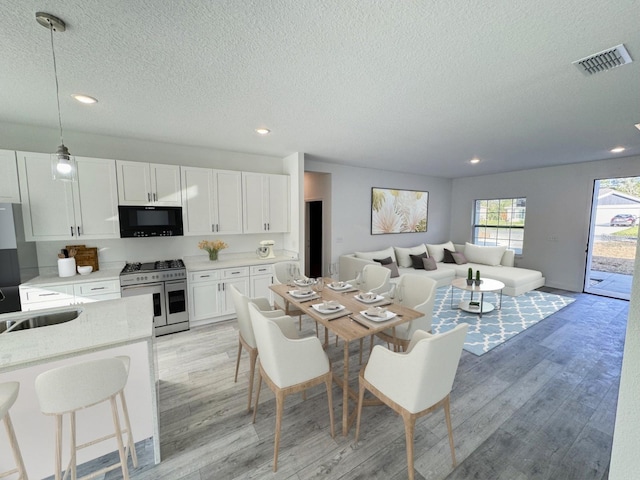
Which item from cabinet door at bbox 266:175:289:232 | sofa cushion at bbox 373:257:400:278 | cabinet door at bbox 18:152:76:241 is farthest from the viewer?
sofa cushion at bbox 373:257:400:278

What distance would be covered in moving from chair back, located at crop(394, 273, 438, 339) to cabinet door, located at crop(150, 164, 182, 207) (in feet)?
10.8

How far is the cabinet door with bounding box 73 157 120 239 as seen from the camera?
319 cm

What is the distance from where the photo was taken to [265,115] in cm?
271

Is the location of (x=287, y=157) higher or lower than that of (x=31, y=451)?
higher

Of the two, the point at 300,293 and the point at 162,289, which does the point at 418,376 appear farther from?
the point at 162,289

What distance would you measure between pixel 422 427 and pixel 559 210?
238 inches

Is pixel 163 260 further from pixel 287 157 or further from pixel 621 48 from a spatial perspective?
pixel 621 48

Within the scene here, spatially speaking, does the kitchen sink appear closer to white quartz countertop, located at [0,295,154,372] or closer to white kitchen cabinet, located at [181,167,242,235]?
white quartz countertop, located at [0,295,154,372]

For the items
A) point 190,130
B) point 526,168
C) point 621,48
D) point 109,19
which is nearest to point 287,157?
point 190,130

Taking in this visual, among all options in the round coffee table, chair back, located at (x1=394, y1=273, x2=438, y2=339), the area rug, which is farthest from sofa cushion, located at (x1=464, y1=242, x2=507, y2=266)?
chair back, located at (x1=394, y1=273, x2=438, y2=339)

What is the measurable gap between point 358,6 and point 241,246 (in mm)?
3847

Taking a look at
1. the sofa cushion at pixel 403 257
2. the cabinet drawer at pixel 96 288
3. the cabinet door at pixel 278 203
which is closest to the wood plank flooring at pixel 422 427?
the cabinet drawer at pixel 96 288

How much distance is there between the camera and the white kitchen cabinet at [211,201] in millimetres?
3801

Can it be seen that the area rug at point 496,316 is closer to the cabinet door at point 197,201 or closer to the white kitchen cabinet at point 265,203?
the white kitchen cabinet at point 265,203
